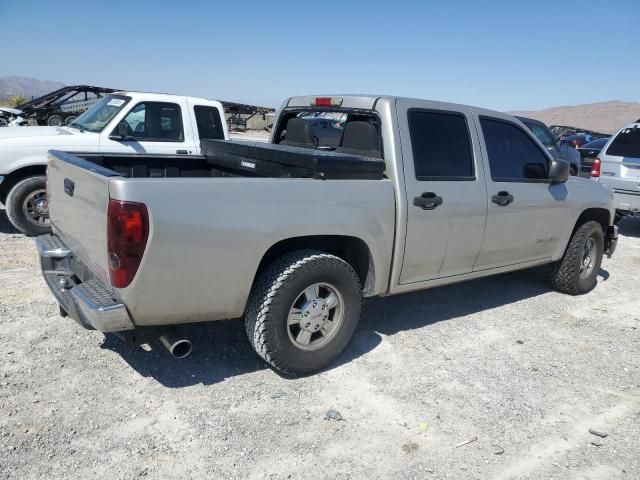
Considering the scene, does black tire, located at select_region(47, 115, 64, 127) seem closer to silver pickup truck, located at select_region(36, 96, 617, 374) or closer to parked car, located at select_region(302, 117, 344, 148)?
silver pickup truck, located at select_region(36, 96, 617, 374)

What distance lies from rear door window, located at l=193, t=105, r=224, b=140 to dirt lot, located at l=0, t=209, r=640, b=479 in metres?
3.46

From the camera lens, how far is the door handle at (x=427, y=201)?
379cm

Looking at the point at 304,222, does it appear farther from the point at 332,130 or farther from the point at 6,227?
the point at 6,227

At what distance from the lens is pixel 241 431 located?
116 inches

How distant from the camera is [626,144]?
9.05m

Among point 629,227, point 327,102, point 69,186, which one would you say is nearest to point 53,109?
point 327,102

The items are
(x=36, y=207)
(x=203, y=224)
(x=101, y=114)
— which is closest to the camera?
(x=203, y=224)

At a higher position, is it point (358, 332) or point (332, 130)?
point (332, 130)

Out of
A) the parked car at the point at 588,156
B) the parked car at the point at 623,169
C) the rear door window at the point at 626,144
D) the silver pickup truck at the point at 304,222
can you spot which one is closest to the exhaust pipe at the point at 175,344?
the silver pickup truck at the point at 304,222

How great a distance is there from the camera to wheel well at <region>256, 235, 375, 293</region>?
11.3 ft

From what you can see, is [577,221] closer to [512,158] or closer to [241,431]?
[512,158]

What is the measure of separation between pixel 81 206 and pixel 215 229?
90 centimetres

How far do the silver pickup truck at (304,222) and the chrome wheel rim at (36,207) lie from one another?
276 centimetres

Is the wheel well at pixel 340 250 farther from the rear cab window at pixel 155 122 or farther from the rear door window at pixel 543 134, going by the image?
the rear door window at pixel 543 134
